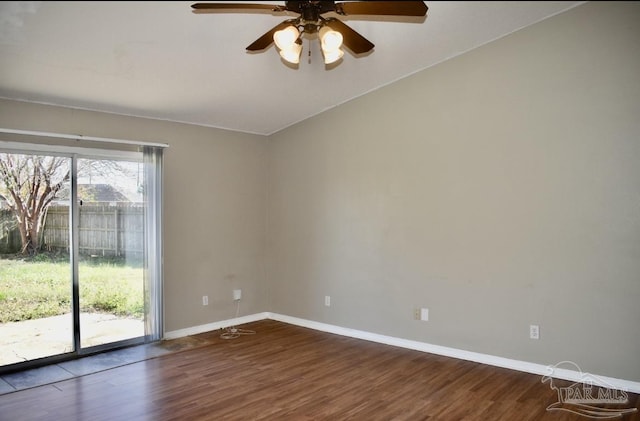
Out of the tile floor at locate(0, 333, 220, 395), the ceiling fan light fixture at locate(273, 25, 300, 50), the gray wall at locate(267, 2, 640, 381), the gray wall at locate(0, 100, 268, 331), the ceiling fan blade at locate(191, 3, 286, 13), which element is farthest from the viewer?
the gray wall at locate(0, 100, 268, 331)

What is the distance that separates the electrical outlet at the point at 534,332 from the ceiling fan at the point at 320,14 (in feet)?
8.80

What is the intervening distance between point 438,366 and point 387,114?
2.54 meters

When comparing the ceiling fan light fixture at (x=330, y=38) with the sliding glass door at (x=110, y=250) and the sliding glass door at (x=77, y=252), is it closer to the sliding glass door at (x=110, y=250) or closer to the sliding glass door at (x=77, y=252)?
the sliding glass door at (x=77, y=252)

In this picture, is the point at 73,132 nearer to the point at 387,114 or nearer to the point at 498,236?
the point at 387,114

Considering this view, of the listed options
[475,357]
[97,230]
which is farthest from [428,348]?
[97,230]

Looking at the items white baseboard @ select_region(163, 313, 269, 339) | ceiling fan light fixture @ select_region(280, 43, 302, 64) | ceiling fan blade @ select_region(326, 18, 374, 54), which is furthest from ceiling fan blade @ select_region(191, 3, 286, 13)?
white baseboard @ select_region(163, 313, 269, 339)

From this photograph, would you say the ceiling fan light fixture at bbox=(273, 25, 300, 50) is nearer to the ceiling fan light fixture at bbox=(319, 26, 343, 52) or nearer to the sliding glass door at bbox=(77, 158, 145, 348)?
the ceiling fan light fixture at bbox=(319, 26, 343, 52)

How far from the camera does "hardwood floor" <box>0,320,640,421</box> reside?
2.98 meters

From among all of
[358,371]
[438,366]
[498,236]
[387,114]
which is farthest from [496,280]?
[387,114]

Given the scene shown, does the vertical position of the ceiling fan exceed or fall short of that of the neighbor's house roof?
it exceeds it

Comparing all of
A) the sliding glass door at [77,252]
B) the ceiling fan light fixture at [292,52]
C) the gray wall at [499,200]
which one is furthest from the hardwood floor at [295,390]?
the ceiling fan light fixture at [292,52]

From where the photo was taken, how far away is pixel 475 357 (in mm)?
3963

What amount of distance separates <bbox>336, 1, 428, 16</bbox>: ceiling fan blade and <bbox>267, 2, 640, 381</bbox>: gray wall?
68.3 inches

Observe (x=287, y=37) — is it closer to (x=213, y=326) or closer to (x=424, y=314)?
Answer: (x=424, y=314)
